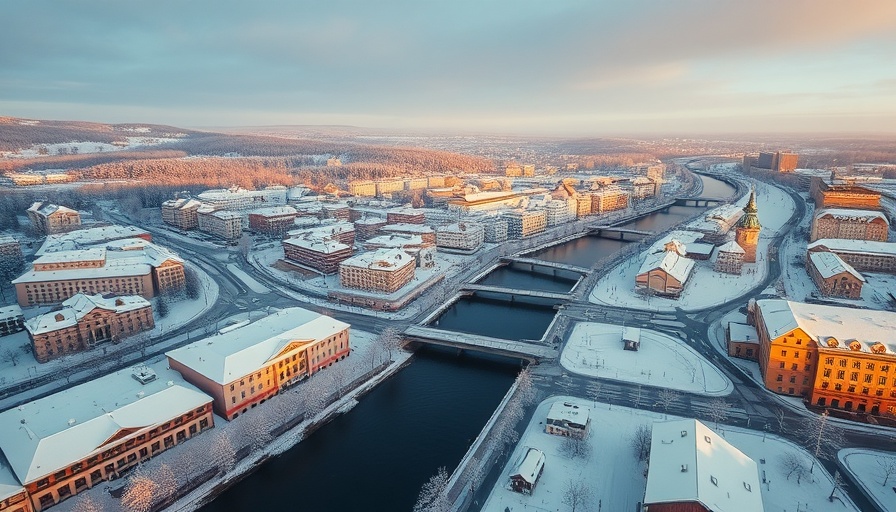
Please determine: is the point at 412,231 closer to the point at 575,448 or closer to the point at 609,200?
the point at 575,448

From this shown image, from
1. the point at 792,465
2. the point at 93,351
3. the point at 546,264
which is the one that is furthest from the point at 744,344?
the point at 93,351

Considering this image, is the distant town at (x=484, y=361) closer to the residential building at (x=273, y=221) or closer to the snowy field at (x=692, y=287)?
the snowy field at (x=692, y=287)

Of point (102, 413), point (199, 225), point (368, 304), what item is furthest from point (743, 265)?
point (199, 225)

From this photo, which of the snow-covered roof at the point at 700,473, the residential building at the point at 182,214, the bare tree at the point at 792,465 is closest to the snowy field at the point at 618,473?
the bare tree at the point at 792,465

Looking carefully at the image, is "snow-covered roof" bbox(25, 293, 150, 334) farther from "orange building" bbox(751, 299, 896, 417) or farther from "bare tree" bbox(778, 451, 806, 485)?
"orange building" bbox(751, 299, 896, 417)

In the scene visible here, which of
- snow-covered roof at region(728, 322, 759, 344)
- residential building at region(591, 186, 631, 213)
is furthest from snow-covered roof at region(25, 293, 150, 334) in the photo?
residential building at region(591, 186, 631, 213)
